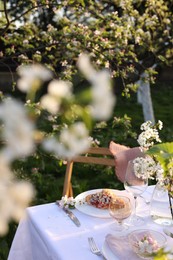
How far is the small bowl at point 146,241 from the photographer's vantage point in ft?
4.66

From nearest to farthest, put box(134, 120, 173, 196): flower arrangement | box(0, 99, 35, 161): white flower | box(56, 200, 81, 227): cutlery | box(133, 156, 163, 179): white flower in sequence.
Answer: box(0, 99, 35, 161): white flower
box(134, 120, 173, 196): flower arrangement
box(133, 156, 163, 179): white flower
box(56, 200, 81, 227): cutlery

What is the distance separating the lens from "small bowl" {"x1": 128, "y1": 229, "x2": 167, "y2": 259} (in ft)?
4.66

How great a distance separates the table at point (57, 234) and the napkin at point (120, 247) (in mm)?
71

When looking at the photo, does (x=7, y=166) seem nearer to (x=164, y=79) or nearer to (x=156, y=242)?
(x=156, y=242)

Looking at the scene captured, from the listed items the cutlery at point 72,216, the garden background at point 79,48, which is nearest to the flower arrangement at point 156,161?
the cutlery at point 72,216

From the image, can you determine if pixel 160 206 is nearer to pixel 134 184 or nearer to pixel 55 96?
pixel 134 184

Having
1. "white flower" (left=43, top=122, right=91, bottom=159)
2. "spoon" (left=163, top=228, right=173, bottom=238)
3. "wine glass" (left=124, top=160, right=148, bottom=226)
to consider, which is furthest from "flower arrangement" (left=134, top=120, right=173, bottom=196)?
"white flower" (left=43, top=122, right=91, bottom=159)

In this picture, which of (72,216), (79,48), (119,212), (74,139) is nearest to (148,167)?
(119,212)

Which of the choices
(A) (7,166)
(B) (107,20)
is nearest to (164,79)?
(B) (107,20)

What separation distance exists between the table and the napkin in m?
0.07

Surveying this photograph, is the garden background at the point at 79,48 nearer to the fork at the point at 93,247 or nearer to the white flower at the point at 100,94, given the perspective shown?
the fork at the point at 93,247

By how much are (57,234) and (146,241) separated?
444mm

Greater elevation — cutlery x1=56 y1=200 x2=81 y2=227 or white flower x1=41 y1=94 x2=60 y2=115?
white flower x1=41 y1=94 x2=60 y2=115

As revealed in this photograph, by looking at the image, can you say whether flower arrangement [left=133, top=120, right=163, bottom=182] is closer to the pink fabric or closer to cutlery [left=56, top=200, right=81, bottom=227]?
cutlery [left=56, top=200, right=81, bottom=227]
